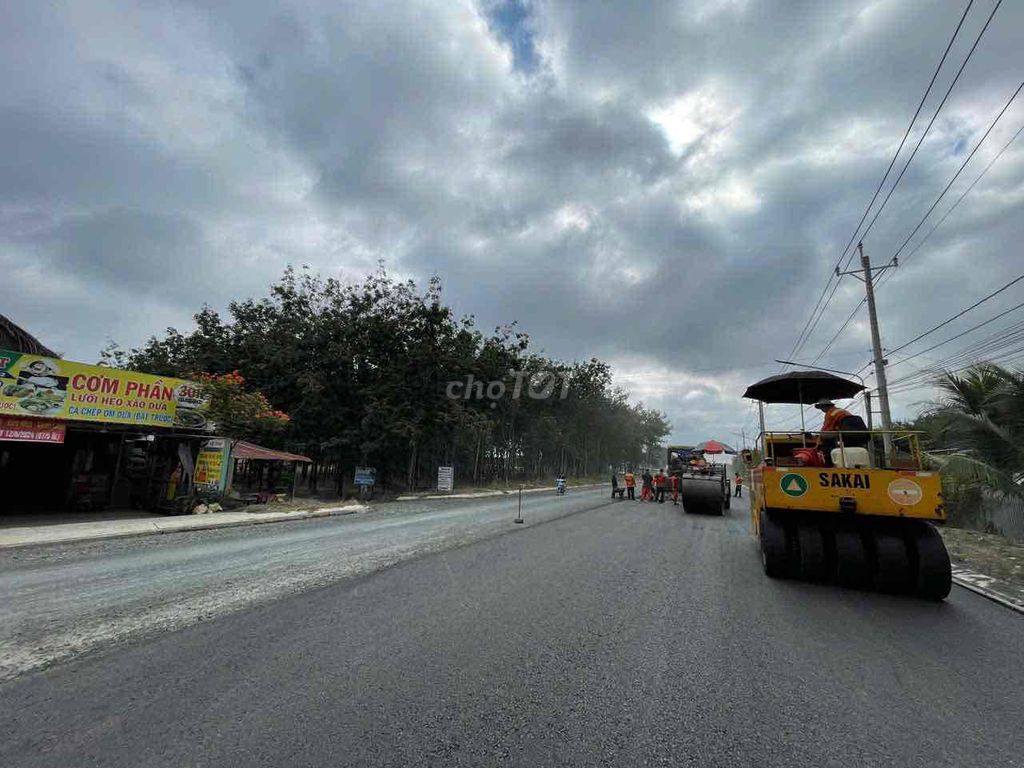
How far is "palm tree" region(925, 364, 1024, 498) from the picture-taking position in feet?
33.7

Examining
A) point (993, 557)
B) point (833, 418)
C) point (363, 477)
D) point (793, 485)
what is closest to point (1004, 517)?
point (993, 557)

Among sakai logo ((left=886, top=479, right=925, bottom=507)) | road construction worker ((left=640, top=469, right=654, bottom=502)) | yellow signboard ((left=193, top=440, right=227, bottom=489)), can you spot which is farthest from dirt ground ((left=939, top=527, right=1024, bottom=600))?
yellow signboard ((left=193, top=440, right=227, bottom=489))

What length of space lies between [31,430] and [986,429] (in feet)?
75.8

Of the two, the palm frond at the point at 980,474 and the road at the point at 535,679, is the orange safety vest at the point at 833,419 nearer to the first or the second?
the road at the point at 535,679

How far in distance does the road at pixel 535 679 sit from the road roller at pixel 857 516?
0.32m

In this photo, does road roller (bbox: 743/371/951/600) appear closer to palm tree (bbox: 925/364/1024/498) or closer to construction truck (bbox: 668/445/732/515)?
palm tree (bbox: 925/364/1024/498)

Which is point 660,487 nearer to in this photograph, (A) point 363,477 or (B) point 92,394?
(A) point 363,477

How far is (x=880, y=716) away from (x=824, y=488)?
12.1 ft

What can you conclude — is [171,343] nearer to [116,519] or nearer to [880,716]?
[116,519]

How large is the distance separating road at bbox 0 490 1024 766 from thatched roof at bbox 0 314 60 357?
1697 cm

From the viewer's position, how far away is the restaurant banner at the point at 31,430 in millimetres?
11614

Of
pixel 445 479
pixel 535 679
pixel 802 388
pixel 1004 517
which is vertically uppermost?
pixel 802 388

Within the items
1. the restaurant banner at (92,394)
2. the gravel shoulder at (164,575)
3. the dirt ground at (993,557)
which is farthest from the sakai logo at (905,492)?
the restaurant banner at (92,394)

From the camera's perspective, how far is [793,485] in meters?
6.27
